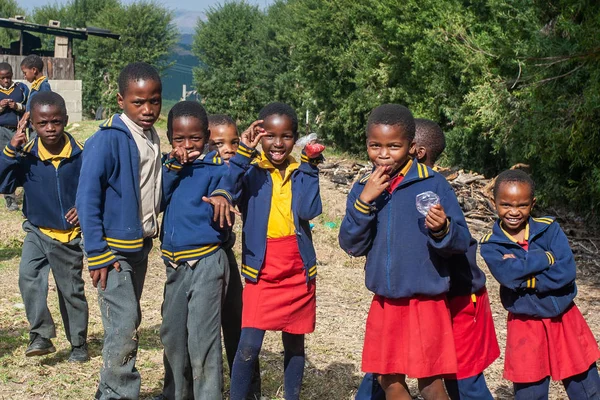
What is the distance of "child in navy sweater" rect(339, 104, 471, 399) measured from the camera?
3596 millimetres

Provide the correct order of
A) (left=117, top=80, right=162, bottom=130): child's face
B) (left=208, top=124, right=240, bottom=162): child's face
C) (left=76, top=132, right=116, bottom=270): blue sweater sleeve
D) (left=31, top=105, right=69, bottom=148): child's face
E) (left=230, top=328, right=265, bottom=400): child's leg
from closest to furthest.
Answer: (left=76, top=132, right=116, bottom=270): blue sweater sleeve → (left=117, top=80, right=162, bottom=130): child's face → (left=230, top=328, right=265, bottom=400): child's leg → (left=208, top=124, right=240, bottom=162): child's face → (left=31, top=105, right=69, bottom=148): child's face

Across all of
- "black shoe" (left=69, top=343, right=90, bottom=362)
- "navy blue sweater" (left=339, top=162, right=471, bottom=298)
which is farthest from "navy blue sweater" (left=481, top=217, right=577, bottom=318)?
"black shoe" (left=69, top=343, right=90, bottom=362)

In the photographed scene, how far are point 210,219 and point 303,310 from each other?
71cm

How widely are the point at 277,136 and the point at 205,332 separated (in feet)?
3.63

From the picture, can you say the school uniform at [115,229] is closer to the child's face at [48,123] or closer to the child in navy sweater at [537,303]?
the child's face at [48,123]

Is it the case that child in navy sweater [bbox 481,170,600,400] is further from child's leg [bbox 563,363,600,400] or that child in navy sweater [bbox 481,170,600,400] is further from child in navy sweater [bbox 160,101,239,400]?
child in navy sweater [bbox 160,101,239,400]

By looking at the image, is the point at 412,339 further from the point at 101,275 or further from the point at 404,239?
the point at 101,275

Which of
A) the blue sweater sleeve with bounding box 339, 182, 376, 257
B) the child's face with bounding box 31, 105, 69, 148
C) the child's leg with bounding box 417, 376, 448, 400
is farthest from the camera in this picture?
the child's face with bounding box 31, 105, 69, 148

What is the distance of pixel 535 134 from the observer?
9844mm

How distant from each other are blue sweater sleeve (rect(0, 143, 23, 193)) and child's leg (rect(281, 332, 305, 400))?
2.14m

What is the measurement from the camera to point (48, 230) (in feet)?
17.5

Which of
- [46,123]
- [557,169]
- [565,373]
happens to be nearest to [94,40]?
[557,169]

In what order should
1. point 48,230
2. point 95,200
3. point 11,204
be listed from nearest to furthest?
point 95,200 → point 48,230 → point 11,204

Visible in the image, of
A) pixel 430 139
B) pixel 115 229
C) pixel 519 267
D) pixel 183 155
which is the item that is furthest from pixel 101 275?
pixel 519 267
